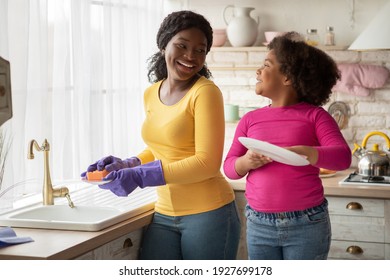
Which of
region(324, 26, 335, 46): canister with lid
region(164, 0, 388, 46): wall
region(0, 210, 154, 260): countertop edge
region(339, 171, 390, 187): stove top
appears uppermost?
region(164, 0, 388, 46): wall

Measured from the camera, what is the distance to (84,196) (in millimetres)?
3137

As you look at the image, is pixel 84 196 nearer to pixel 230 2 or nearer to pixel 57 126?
pixel 57 126

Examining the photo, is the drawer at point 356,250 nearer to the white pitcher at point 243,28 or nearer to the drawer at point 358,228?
the drawer at point 358,228

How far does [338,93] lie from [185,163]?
6.33ft

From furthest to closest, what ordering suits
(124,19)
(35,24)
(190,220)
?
(124,19) < (35,24) < (190,220)

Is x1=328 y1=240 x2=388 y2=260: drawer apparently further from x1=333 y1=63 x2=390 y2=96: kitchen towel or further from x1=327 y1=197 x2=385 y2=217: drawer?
x1=333 y1=63 x2=390 y2=96: kitchen towel

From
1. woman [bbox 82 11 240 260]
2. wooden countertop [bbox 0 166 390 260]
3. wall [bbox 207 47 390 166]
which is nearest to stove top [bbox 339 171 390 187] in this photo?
wall [bbox 207 47 390 166]

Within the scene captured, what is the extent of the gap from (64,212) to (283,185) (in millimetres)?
981

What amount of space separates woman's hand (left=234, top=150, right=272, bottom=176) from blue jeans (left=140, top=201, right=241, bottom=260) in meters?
0.26

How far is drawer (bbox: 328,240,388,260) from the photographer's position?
11.2 ft

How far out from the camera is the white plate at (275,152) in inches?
82.9

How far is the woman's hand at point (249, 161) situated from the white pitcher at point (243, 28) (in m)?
1.89

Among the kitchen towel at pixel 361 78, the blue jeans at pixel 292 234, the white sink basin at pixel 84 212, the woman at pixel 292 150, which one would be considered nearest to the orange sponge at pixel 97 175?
the white sink basin at pixel 84 212
